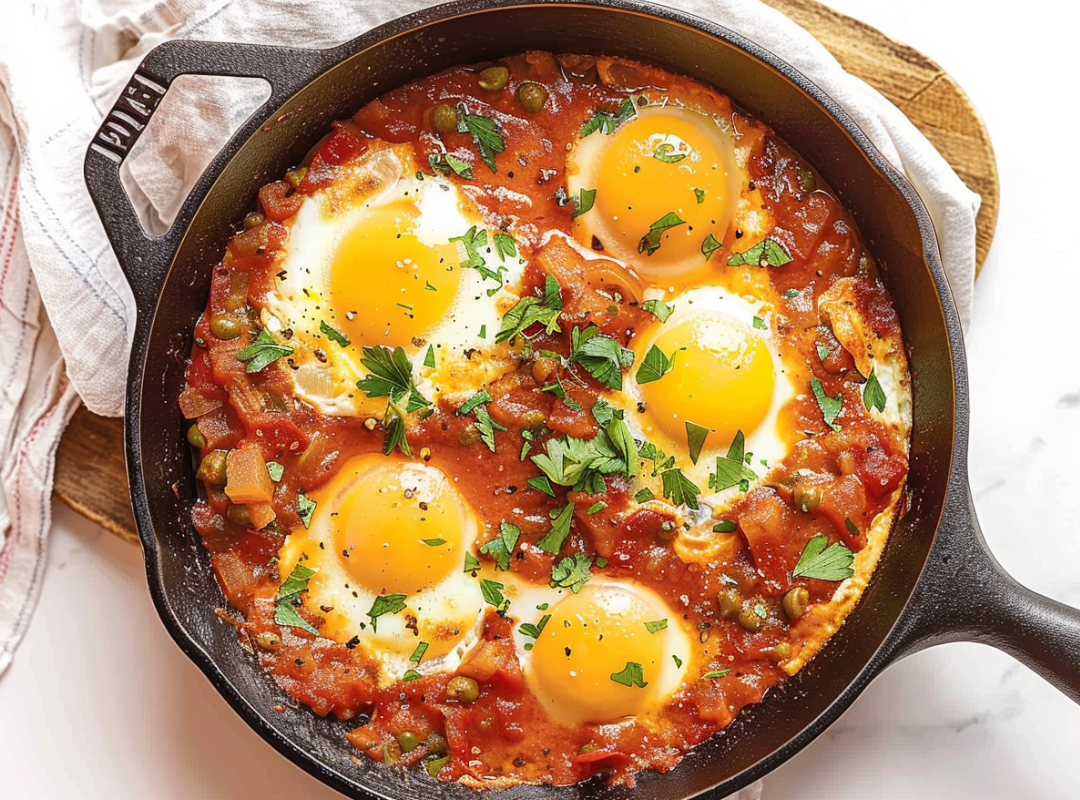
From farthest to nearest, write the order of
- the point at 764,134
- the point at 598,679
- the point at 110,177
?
1. the point at 764,134
2. the point at 598,679
3. the point at 110,177

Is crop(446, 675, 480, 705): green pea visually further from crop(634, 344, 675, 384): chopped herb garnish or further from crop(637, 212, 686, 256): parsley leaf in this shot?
crop(637, 212, 686, 256): parsley leaf

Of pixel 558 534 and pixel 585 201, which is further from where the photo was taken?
pixel 585 201

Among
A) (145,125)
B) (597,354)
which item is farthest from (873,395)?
(145,125)

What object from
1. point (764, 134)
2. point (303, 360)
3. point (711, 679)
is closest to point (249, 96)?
point (303, 360)

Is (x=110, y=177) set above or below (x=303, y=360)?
above

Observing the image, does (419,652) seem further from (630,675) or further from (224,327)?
(224,327)

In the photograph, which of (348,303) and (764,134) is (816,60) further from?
(348,303)

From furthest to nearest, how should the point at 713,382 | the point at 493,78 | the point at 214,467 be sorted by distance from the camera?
1. the point at 493,78
2. the point at 214,467
3. the point at 713,382
